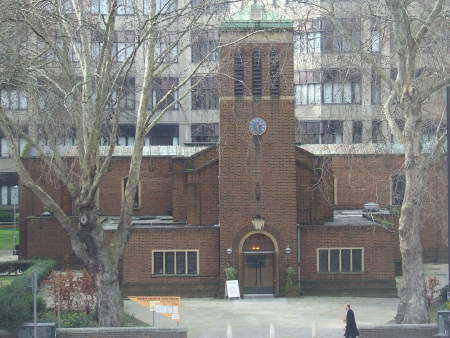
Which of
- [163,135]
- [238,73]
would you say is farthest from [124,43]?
[163,135]

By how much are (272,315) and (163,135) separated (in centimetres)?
4095

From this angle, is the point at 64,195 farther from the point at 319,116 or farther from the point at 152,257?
the point at 319,116

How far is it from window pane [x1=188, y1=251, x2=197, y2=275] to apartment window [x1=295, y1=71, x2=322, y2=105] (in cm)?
2638

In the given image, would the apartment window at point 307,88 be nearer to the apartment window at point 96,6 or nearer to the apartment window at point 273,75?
the apartment window at point 96,6

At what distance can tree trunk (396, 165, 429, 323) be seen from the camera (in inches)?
813

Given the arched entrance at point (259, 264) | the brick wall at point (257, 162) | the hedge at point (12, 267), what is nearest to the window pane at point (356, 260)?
the brick wall at point (257, 162)

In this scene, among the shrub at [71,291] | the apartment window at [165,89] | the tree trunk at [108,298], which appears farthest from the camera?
the shrub at [71,291]

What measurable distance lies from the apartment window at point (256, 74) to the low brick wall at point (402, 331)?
11069 mm

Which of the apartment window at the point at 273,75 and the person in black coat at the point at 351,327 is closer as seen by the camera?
the person in black coat at the point at 351,327

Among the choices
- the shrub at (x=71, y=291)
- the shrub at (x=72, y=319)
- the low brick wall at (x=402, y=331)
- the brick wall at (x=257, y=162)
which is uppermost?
the brick wall at (x=257, y=162)

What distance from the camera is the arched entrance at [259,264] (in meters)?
28.5

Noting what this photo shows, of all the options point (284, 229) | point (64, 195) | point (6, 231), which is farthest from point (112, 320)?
point (6, 231)

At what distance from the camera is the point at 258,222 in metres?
28.2

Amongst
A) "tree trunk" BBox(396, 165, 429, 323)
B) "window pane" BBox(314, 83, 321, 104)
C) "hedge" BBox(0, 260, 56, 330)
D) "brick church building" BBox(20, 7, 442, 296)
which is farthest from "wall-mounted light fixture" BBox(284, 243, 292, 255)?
"window pane" BBox(314, 83, 321, 104)
